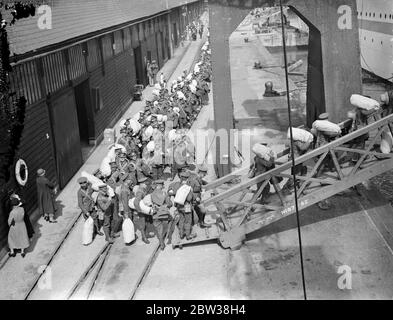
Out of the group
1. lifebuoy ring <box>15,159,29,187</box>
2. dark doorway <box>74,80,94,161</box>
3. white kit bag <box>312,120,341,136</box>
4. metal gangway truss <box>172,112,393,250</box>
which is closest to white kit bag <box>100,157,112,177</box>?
lifebuoy ring <box>15,159,29,187</box>

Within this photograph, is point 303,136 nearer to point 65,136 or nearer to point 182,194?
point 182,194

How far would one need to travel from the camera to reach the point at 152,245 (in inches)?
419

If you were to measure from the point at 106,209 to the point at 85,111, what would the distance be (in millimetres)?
8473

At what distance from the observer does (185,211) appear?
10242 millimetres

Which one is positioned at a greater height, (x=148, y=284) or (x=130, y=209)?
(x=130, y=209)

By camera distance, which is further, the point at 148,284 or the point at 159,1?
the point at 159,1

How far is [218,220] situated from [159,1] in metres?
31.9

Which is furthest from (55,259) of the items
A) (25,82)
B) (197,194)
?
(25,82)

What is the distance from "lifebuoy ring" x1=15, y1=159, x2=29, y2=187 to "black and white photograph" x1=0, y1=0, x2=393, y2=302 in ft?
0.17

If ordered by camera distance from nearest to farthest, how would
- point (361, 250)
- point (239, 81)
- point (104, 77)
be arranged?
point (361, 250)
point (104, 77)
point (239, 81)

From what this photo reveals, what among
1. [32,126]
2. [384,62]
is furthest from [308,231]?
[384,62]

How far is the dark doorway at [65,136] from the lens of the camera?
14.4m
